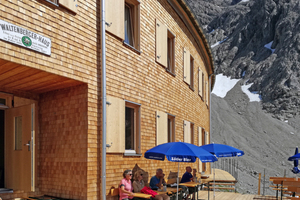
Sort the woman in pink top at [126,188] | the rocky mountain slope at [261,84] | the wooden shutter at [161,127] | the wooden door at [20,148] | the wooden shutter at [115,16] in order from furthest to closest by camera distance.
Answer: the rocky mountain slope at [261,84], the wooden shutter at [161,127], the wooden shutter at [115,16], the woman in pink top at [126,188], the wooden door at [20,148]

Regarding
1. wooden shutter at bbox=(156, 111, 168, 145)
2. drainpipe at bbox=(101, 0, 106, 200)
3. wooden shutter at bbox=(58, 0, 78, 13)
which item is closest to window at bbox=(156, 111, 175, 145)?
wooden shutter at bbox=(156, 111, 168, 145)

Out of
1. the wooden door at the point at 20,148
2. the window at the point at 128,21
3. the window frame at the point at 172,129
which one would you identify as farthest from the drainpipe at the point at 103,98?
the window frame at the point at 172,129

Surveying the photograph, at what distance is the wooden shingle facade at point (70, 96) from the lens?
6.00 metres

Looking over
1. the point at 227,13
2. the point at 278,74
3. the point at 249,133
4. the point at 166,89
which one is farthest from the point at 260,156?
the point at 227,13

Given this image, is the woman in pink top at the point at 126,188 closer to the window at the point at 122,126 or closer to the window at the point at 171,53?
the window at the point at 122,126

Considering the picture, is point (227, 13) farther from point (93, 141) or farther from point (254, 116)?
point (93, 141)

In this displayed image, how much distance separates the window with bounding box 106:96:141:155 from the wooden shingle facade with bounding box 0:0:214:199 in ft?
0.08

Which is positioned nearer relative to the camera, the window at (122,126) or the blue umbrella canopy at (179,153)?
the blue umbrella canopy at (179,153)

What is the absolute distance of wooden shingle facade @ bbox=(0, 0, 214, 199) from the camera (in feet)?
19.7

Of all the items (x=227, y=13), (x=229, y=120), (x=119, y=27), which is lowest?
(x=229, y=120)

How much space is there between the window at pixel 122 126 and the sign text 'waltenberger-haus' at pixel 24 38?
88.3 inches

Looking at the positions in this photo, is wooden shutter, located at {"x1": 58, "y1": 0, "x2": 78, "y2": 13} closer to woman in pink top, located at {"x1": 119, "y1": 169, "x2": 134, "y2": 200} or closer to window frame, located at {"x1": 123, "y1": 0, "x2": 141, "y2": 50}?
window frame, located at {"x1": 123, "y1": 0, "x2": 141, "y2": 50}

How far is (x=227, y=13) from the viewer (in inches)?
4321

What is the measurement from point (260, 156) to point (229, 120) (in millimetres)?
12021
